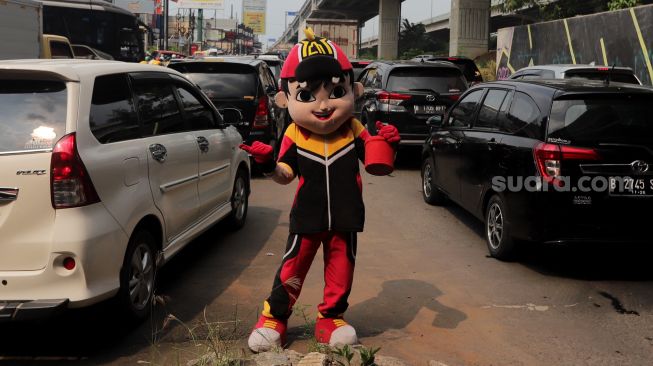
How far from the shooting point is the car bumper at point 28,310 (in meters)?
3.47

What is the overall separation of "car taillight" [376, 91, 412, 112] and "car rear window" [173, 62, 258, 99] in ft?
7.47

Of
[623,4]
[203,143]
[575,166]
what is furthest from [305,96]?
[623,4]

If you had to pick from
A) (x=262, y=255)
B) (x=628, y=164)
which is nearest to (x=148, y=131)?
(x=262, y=255)

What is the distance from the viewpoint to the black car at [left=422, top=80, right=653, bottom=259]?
5.11 m

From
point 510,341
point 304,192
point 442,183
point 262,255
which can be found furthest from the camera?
point 442,183

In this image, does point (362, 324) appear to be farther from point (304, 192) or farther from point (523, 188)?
point (523, 188)

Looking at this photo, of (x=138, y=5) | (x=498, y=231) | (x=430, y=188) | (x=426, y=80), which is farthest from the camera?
(x=138, y=5)

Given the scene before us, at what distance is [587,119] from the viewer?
5246 millimetres

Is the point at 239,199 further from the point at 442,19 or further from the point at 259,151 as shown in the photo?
the point at 442,19

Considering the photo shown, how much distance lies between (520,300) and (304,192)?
2.09 metres

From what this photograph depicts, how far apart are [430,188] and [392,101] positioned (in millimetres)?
2831

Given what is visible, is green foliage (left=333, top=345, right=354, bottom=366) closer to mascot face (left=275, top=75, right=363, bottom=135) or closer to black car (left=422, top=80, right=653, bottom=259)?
mascot face (left=275, top=75, right=363, bottom=135)

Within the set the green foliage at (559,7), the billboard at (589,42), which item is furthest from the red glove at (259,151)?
the green foliage at (559,7)

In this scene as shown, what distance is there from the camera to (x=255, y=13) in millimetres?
84562
